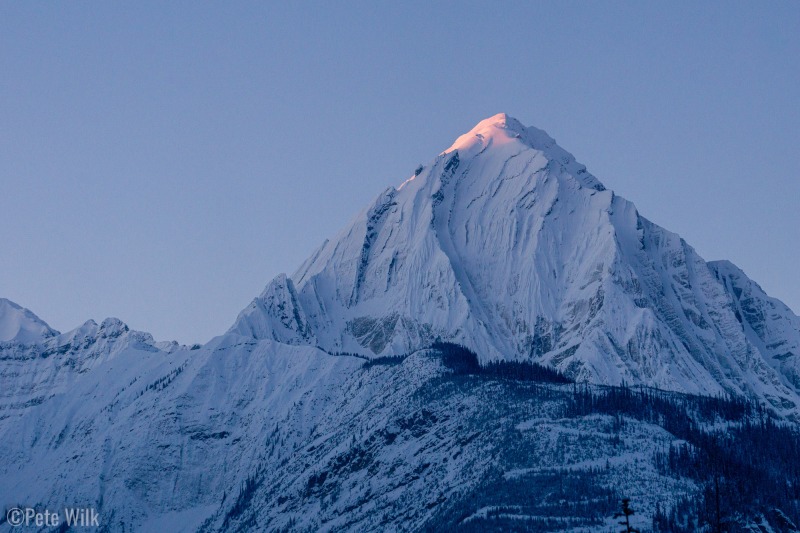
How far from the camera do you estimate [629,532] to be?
569ft

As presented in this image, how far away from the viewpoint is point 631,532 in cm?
17850

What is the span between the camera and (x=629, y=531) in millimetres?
173250

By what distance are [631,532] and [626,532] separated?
407cm

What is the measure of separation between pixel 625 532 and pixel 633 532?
10754 millimetres

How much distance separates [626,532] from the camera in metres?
175

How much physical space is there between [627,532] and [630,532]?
249cm

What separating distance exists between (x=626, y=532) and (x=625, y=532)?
1.93 meters

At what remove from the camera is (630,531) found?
176 meters

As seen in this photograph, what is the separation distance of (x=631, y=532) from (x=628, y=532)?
20.3ft

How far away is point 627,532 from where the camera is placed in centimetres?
17350

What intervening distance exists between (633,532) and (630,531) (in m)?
7.74

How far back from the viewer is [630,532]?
176 meters

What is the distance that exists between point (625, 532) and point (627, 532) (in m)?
0.82

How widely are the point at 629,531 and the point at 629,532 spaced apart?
18cm
